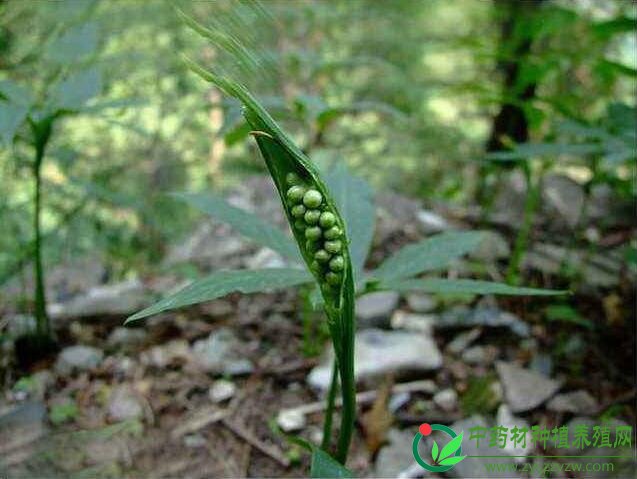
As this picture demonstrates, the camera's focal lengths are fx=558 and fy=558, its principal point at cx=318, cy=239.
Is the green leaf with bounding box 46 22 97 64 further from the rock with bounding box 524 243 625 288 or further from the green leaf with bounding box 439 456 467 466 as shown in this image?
the rock with bounding box 524 243 625 288

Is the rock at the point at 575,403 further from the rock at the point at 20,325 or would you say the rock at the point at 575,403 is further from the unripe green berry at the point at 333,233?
the rock at the point at 20,325

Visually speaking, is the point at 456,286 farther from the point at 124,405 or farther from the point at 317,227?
the point at 124,405

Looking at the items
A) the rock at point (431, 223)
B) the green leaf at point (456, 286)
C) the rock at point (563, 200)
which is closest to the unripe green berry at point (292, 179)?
the green leaf at point (456, 286)

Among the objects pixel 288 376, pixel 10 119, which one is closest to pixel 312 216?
pixel 10 119

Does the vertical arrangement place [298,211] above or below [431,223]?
above

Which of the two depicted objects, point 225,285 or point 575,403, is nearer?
point 225,285

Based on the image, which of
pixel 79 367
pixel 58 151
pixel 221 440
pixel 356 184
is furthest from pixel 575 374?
pixel 58 151

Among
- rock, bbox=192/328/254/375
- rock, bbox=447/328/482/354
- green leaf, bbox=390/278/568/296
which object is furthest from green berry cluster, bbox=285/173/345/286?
rock, bbox=447/328/482/354
